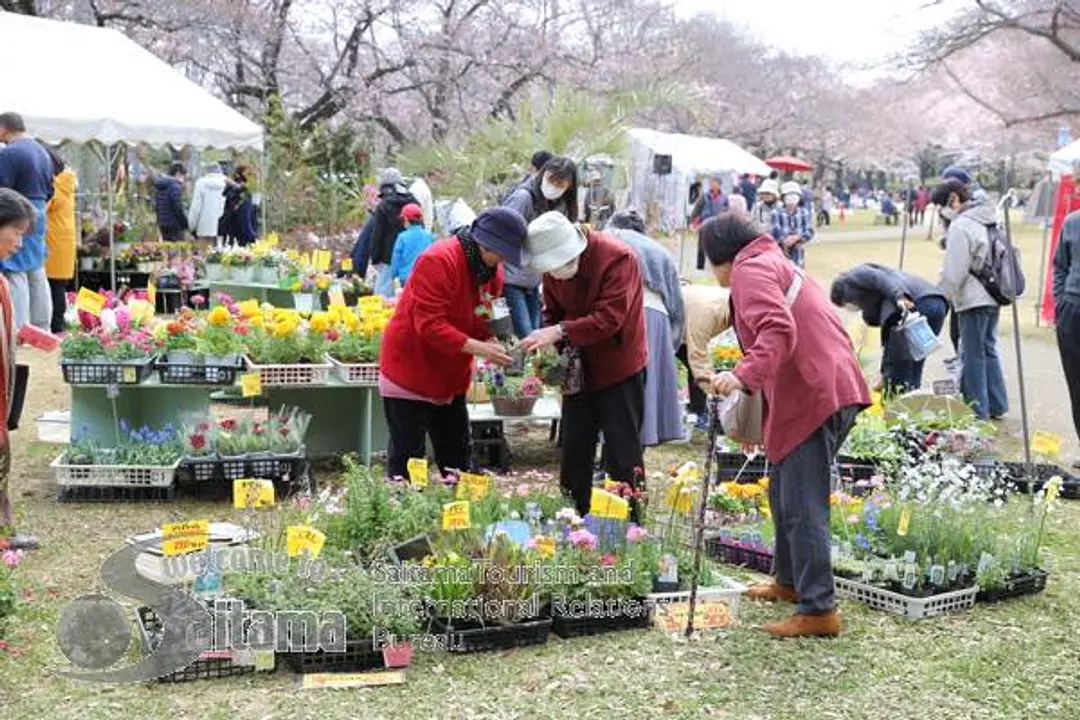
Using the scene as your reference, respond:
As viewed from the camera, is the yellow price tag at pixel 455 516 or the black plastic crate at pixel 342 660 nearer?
the black plastic crate at pixel 342 660

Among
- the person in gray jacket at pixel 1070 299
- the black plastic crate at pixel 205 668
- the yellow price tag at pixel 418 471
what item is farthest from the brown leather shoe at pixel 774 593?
the person in gray jacket at pixel 1070 299

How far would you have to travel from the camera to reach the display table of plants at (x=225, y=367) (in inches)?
257

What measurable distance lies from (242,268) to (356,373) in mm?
5364

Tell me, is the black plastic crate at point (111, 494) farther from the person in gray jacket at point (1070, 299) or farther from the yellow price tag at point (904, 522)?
the person in gray jacket at point (1070, 299)

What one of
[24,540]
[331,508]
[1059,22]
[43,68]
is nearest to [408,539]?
[331,508]

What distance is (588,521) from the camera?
4770 millimetres

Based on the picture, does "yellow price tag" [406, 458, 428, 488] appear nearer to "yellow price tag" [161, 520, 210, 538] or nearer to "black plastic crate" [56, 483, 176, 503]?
"yellow price tag" [161, 520, 210, 538]

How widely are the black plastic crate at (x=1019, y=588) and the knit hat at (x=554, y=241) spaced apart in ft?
7.06

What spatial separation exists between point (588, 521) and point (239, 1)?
56.4 ft

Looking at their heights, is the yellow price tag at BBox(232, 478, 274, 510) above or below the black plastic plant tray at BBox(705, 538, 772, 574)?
above

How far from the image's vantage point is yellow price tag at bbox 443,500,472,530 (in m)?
4.45

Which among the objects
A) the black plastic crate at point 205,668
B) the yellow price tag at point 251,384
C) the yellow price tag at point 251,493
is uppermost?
the yellow price tag at point 251,384

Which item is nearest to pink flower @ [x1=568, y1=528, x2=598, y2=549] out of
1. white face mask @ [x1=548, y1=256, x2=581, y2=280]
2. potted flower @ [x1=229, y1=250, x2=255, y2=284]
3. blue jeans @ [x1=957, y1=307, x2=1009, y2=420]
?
white face mask @ [x1=548, y1=256, x2=581, y2=280]

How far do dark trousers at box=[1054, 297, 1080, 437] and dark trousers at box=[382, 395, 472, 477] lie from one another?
369cm
